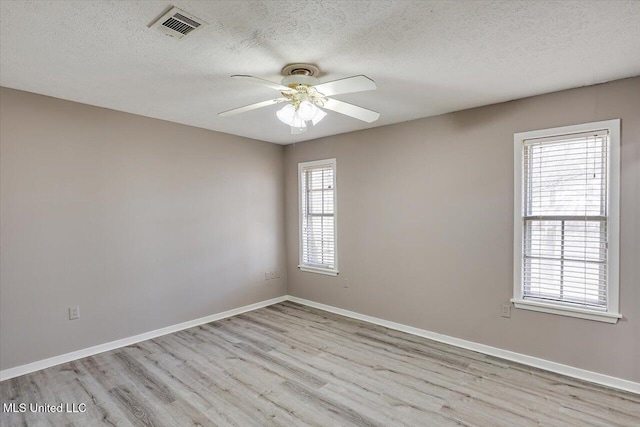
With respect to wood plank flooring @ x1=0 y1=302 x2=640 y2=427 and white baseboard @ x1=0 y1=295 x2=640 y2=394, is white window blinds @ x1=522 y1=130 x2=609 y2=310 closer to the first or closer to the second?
white baseboard @ x1=0 y1=295 x2=640 y2=394

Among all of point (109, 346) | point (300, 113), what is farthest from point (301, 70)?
point (109, 346)

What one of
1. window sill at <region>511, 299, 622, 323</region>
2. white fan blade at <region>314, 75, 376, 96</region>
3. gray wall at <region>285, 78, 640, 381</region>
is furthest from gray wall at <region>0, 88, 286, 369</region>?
window sill at <region>511, 299, 622, 323</region>

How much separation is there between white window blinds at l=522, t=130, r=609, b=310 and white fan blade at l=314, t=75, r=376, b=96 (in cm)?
189

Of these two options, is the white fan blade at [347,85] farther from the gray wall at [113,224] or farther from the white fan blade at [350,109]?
the gray wall at [113,224]

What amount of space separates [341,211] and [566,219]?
2508 millimetres

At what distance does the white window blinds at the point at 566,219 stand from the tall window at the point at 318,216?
Answer: 2356 millimetres

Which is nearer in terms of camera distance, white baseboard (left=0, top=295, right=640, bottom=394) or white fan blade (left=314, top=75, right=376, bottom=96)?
white fan blade (left=314, top=75, right=376, bottom=96)

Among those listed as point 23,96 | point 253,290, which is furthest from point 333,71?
point 253,290

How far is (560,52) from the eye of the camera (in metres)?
2.21

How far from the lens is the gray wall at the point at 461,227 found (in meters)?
2.68

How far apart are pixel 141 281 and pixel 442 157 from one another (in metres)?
3.58

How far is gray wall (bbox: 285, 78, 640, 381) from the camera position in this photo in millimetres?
2682

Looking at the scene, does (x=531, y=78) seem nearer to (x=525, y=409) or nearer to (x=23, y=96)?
(x=525, y=409)

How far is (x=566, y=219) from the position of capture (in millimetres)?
2920
